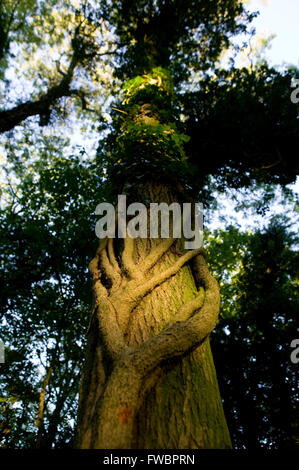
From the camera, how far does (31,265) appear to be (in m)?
7.43

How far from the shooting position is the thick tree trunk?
3.98 ft

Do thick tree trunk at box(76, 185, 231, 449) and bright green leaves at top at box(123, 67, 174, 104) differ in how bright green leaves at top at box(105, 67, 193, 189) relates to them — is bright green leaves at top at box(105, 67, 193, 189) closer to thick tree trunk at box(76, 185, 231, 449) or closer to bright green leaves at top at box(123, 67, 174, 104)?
bright green leaves at top at box(123, 67, 174, 104)

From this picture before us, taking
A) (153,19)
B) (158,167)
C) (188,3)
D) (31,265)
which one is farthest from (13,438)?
(188,3)

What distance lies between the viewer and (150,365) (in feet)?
4.41

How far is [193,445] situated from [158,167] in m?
2.78

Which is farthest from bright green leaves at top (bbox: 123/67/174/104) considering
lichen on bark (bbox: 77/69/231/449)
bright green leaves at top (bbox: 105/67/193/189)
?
lichen on bark (bbox: 77/69/231/449)

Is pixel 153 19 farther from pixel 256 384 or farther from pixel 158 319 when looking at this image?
pixel 256 384

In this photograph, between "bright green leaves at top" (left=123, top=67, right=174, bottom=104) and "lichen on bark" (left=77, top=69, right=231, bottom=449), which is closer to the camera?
"lichen on bark" (left=77, top=69, right=231, bottom=449)

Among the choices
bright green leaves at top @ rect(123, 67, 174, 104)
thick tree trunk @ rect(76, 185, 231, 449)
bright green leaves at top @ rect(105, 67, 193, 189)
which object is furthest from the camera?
bright green leaves at top @ rect(123, 67, 174, 104)

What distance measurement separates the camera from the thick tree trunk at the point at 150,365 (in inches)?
47.7

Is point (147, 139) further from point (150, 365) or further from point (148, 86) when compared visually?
point (150, 365)

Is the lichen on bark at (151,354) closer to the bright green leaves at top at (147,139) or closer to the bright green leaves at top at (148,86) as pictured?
the bright green leaves at top at (147,139)

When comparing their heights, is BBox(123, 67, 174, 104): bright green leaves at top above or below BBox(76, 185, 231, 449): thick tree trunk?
above

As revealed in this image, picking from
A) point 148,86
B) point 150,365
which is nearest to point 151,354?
point 150,365
